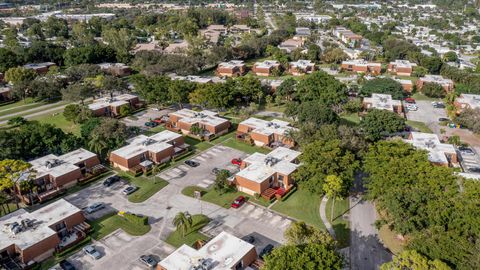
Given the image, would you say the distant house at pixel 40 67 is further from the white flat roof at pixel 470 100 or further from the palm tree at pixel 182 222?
the white flat roof at pixel 470 100

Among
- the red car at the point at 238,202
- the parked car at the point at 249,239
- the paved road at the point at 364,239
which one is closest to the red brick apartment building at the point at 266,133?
the red car at the point at 238,202

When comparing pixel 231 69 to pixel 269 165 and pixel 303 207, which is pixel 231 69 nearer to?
pixel 269 165

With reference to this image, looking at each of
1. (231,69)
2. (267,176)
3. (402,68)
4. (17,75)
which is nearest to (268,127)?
(267,176)

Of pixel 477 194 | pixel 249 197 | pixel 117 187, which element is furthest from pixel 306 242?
pixel 117 187

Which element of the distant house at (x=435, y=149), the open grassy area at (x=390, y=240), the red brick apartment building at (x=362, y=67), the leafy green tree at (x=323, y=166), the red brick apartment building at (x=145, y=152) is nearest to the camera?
the open grassy area at (x=390, y=240)

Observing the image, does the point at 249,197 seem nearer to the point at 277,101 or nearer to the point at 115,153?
the point at 115,153

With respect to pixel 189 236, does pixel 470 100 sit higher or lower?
higher

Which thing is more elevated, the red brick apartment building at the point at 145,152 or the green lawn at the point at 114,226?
the red brick apartment building at the point at 145,152
